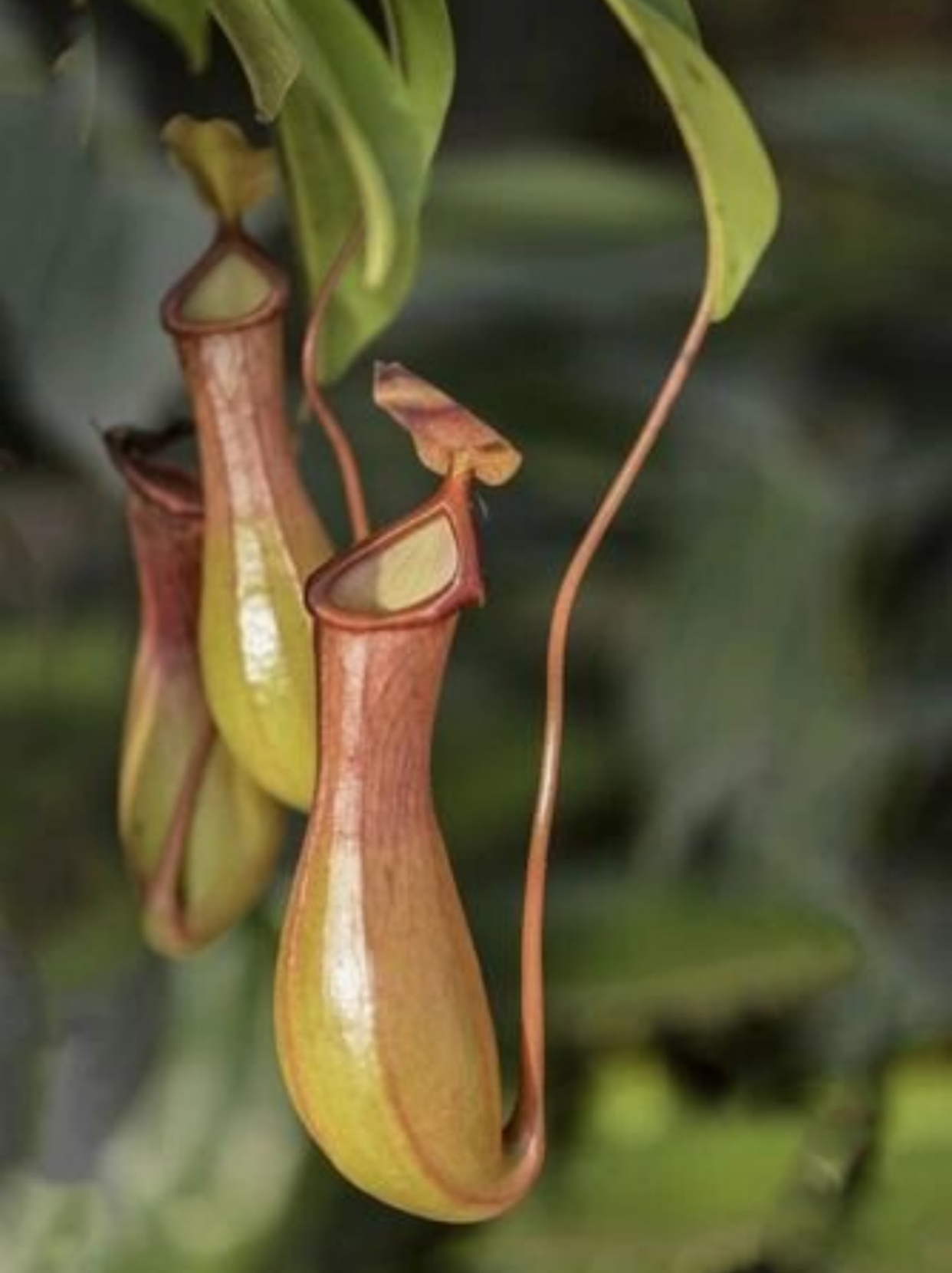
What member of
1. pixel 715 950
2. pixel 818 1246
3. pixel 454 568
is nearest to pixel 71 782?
pixel 715 950

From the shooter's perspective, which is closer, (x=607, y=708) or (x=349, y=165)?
(x=349, y=165)

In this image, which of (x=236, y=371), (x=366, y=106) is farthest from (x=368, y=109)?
(x=236, y=371)

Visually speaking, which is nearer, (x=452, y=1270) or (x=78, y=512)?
(x=452, y=1270)

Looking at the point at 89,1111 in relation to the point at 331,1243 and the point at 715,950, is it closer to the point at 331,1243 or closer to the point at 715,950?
the point at 331,1243

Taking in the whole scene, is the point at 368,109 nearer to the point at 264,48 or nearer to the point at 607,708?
the point at 264,48

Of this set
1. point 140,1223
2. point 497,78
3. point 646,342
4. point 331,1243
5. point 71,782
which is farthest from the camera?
point 497,78

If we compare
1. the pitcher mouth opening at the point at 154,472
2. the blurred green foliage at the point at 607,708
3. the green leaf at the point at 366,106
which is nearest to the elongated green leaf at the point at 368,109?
the green leaf at the point at 366,106

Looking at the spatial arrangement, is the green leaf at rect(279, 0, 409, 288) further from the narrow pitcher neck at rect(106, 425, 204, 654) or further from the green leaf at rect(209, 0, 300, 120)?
the narrow pitcher neck at rect(106, 425, 204, 654)

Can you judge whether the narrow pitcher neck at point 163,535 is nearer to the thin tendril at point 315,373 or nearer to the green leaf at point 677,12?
the thin tendril at point 315,373
